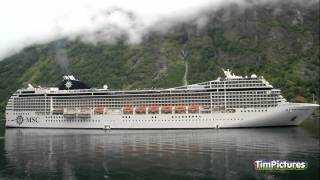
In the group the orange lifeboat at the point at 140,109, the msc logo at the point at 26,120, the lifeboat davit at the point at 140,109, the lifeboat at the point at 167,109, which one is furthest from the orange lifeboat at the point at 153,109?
the msc logo at the point at 26,120

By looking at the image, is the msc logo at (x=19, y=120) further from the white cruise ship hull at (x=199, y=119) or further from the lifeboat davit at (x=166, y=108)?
the lifeboat davit at (x=166, y=108)

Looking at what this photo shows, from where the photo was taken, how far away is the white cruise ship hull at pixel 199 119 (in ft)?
331

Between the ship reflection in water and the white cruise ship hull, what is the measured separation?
19.1 metres

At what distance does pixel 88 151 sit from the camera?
66.3 m

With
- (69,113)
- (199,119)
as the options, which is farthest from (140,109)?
(69,113)

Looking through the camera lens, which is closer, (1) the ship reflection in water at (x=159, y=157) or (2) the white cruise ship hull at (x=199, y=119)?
(1) the ship reflection in water at (x=159, y=157)

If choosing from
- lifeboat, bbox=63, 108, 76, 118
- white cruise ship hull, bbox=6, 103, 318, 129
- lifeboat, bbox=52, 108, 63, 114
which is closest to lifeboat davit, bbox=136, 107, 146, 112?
white cruise ship hull, bbox=6, 103, 318, 129

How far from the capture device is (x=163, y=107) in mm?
109812

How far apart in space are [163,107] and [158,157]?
171ft

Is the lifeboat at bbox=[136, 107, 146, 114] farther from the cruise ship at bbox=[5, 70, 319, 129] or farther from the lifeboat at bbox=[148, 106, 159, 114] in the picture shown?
the lifeboat at bbox=[148, 106, 159, 114]

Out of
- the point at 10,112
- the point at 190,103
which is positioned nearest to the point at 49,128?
the point at 10,112

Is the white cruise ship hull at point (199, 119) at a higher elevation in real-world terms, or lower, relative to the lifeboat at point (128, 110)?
lower

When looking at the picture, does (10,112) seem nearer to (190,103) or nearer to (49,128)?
(49,128)

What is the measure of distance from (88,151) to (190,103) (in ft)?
154
